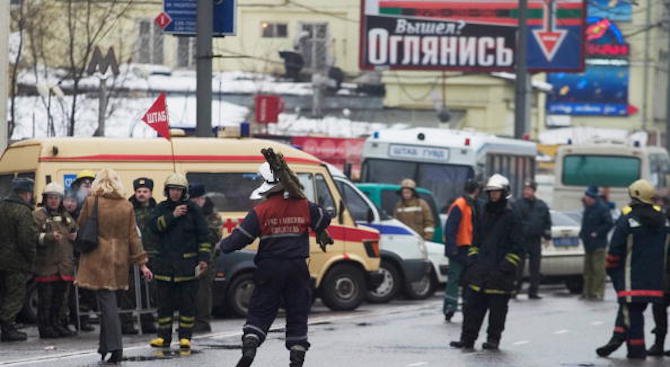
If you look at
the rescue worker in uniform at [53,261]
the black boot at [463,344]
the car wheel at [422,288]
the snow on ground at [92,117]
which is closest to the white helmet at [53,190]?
the rescue worker in uniform at [53,261]

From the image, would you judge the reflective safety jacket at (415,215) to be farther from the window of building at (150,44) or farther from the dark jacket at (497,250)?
the window of building at (150,44)

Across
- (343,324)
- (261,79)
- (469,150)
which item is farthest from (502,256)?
(261,79)

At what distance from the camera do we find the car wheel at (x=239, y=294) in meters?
20.5

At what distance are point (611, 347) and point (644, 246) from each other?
40.6 inches

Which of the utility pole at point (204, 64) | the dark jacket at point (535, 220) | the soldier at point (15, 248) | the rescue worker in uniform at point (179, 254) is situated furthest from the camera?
the dark jacket at point (535, 220)

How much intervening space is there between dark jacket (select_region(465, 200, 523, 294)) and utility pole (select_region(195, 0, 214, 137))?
23.6 ft

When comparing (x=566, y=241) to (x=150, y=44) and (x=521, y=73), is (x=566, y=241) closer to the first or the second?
(x=521, y=73)

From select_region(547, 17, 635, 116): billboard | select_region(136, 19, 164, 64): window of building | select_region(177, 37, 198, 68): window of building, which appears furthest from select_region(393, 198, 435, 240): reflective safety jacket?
select_region(547, 17, 635, 116): billboard

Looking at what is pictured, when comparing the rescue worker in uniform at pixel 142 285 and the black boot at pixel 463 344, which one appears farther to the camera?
the rescue worker in uniform at pixel 142 285

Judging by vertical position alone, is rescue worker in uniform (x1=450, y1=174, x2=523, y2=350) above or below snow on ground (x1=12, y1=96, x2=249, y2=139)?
below

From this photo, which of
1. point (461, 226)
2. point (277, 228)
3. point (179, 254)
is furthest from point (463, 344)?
point (277, 228)

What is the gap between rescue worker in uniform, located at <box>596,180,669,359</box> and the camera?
16234 millimetres

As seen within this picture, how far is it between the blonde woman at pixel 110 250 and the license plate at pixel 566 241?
13672mm

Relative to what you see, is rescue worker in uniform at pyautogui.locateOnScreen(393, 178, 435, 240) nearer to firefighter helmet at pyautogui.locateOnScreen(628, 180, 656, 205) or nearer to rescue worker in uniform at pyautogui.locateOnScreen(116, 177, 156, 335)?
rescue worker in uniform at pyautogui.locateOnScreen(116, 177, 156, 335)
